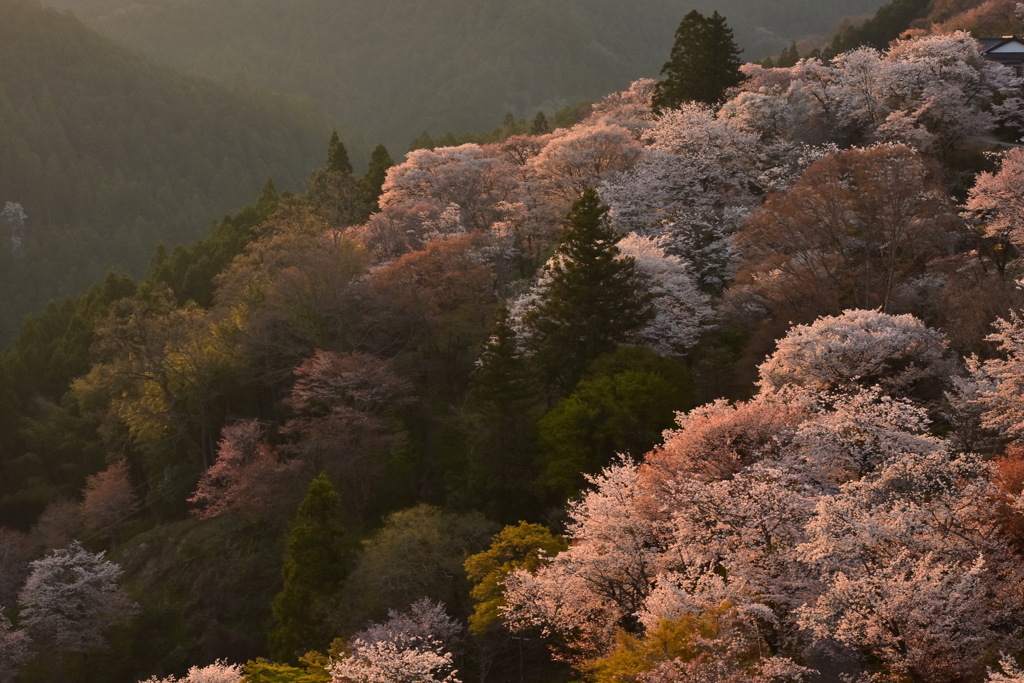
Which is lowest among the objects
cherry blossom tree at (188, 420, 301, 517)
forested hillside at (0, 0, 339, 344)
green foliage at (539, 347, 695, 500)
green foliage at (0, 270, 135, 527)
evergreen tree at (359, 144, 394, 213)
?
cherry blossom tree at (188, 420, 301, 517)

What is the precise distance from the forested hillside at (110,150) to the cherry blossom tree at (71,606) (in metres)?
102

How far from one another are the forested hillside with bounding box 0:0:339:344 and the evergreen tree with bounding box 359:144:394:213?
267 feet

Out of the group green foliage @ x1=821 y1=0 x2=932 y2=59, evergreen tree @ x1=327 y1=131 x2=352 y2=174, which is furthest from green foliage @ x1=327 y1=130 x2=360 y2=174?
green foliage @ x1=821 y1=0 x2=932 y2=59

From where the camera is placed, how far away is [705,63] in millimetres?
57250

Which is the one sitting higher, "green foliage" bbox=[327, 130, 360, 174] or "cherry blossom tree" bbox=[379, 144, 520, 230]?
"green foliage" bbox=[327, 130, 360, 174]

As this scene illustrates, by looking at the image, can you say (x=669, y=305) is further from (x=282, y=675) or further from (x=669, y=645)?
(x=282, y=675)

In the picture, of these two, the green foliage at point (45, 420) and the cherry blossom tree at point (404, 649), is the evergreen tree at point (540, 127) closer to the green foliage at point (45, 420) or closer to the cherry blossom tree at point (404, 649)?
the green foliage at point (45, 420)

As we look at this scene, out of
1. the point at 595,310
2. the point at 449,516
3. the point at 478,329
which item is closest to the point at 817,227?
the point at 595,310

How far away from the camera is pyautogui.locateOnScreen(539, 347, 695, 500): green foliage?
32.1m

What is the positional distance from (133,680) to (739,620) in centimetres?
3302

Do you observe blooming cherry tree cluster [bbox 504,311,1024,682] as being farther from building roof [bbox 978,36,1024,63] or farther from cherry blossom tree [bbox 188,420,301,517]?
building roof [bbox 978,36,1024,63]

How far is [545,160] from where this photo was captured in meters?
53.2

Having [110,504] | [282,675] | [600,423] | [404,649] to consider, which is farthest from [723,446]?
[110,504]

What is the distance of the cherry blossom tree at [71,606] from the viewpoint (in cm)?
3925
